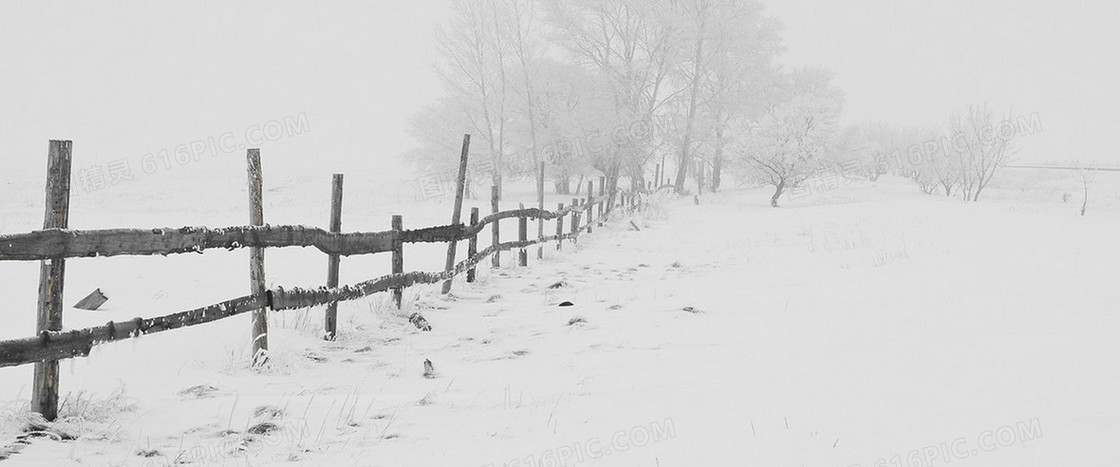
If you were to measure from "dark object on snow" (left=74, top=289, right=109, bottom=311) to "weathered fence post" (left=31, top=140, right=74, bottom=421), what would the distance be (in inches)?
141

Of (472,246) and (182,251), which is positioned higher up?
(472,246)

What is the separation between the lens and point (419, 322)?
246 inches

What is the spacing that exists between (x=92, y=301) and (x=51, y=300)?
12.1ft

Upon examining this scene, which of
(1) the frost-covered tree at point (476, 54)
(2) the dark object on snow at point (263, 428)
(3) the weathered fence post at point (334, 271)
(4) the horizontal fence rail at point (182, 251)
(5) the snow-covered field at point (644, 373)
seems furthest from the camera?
(1) the frost-covered tree at point (476, 54)

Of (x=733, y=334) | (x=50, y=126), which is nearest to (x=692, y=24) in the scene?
(x=733, y=334)

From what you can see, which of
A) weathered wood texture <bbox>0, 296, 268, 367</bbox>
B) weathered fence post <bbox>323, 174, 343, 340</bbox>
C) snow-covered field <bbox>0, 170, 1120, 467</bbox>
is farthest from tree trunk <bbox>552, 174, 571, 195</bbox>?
weathered wood texture <bbox>0, 296, 268, 367</bbox>

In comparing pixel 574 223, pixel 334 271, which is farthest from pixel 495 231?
pixel 574 223

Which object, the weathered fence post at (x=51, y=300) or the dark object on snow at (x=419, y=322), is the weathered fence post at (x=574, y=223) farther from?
the weathered fence post at (x=51, y=300)

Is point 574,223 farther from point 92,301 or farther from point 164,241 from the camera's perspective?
point 164,241

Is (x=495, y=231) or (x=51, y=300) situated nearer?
(x=51, y=300)

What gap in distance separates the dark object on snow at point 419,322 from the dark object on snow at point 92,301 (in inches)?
118

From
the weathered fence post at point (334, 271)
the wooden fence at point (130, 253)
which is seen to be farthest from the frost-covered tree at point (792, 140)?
the wooden fence at point (130, 253)

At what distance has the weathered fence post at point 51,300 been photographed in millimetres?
3213

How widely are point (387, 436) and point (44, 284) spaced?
1.86 meters
